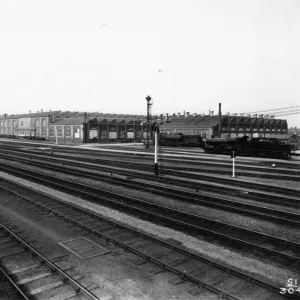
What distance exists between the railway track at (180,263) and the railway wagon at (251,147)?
23805 mm

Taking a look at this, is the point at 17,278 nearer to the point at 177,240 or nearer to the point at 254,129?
the point at 177,240

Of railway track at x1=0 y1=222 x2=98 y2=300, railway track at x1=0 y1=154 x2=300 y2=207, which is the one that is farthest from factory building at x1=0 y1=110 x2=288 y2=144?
railway track at x1=0 y1=222 x2=98 y2=300

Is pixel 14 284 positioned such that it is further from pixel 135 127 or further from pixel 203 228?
pixel 135 127

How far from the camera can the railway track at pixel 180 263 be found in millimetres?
6402

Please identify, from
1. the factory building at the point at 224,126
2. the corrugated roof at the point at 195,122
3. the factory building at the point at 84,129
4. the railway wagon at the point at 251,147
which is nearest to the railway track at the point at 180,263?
the railway wagon at the point at 251,147

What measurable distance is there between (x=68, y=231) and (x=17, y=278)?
3218 mm

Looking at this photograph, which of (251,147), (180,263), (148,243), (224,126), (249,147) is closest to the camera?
(180,263)

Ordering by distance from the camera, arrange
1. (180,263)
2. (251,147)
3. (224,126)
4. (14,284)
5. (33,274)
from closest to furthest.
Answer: (14,284), (33,274), (180,263), (251,147), (224,126)

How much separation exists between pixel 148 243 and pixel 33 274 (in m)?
3.32

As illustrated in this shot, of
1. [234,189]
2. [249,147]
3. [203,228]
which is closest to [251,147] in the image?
[249,147]

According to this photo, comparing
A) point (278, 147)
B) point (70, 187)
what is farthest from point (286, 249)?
point (278, 147)

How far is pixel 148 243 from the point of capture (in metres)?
9.09

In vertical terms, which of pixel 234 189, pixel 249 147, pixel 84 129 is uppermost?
pixel 84 129

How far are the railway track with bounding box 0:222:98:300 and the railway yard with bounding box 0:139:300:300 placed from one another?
0.02 m
